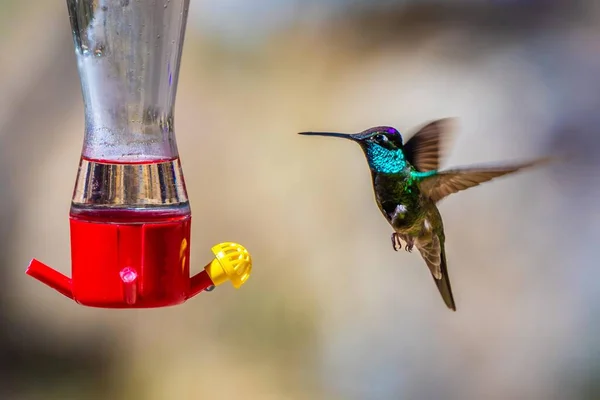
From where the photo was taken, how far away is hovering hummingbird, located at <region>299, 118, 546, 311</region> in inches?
94.5

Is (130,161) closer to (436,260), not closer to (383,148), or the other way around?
(383,148)

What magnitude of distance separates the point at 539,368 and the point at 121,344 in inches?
102

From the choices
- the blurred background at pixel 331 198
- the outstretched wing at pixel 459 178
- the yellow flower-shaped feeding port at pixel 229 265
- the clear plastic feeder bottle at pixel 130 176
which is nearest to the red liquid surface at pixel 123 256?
the clear plastic feeder bottle at pixel 130 176

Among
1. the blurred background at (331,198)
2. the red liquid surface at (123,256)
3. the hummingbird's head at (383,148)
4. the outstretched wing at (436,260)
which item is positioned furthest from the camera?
the blurred background at (331,198)

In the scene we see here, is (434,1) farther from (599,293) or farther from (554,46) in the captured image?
(599,293)

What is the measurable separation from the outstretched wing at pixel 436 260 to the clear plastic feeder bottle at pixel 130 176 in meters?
0.82

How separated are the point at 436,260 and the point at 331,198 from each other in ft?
7.86

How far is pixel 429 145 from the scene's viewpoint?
8.18ft

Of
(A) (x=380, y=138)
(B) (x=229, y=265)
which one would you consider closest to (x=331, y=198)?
(A) (x=380, y=138)

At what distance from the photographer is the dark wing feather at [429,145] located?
2.44 m

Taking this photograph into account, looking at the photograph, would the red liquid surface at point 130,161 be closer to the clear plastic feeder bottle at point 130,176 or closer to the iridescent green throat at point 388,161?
the clear plastic feeder bottle at point 130,176

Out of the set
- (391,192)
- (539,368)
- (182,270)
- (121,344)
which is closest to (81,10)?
(182,270)

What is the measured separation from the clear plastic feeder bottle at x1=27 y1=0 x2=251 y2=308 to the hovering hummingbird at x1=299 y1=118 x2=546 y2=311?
55cm

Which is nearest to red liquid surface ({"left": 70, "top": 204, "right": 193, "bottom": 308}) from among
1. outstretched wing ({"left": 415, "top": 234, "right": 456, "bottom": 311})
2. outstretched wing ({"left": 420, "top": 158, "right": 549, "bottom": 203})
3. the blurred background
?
outstretched wing ({"left": 420, "top": 158, "right": 549, "bottom": 203})
